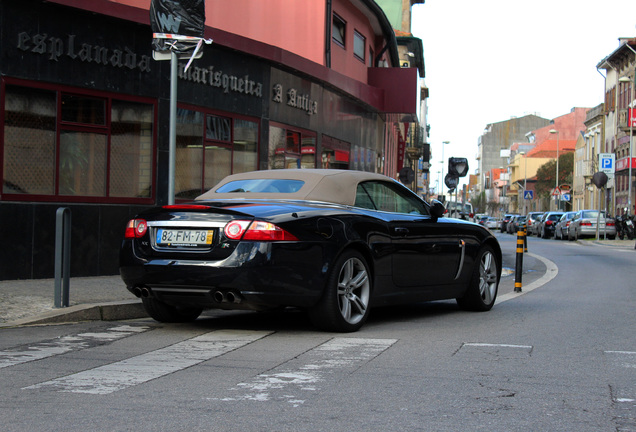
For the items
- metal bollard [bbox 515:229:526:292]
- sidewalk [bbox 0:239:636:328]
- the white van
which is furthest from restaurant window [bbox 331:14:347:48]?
sidewalk [bbox 0:239:636:328]

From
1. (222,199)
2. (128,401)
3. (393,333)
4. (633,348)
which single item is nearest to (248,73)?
(222,199)

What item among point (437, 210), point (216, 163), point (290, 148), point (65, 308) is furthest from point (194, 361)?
point (290, 148)

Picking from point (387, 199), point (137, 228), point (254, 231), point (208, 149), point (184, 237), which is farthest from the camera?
point (208, 149)

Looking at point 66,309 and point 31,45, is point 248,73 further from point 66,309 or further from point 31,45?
point 66,309

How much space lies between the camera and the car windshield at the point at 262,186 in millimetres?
8065

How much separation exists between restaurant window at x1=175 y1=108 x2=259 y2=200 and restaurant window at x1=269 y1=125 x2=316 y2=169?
801mm

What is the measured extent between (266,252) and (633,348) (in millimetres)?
2991

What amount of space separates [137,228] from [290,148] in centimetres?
1184

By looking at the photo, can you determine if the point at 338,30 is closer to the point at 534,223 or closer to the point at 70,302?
the point at 70,302

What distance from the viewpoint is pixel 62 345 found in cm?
669

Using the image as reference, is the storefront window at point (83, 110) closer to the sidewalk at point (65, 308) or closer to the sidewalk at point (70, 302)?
the sidewalk at point (70, 302)

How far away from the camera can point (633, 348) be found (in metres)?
6.86

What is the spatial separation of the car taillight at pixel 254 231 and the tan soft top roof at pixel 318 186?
102 cm

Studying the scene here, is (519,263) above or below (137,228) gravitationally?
below
